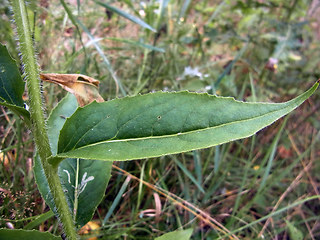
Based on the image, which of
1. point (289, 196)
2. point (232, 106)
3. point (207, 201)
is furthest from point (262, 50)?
point (232, 106)

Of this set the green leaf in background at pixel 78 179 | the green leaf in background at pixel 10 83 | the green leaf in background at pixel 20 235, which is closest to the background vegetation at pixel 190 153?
the green leaf in background at pixel 78 179

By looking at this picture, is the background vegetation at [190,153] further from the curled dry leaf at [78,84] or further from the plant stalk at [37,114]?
the curled dry leaf at [78,84]

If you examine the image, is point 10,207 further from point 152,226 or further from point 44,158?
point 152,226

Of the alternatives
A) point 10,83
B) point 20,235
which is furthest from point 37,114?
point 20,235

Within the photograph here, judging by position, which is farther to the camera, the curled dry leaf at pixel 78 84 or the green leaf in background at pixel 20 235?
the curled dry leaf at pixel 78 84

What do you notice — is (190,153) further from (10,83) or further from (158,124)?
(10,83)

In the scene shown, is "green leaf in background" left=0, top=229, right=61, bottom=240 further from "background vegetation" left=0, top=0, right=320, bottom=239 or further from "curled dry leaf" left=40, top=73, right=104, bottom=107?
"curled dry leaf" left=40, top=73, right=104, bottom=107
